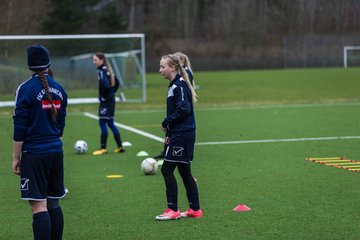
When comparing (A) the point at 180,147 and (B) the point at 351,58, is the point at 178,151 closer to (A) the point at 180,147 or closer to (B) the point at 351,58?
(A) the point at 180,147

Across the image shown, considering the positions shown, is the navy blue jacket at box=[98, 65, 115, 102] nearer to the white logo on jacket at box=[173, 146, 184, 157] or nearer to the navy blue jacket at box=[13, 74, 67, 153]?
the white logo on jacket at box=[173, 146, 184, 157]

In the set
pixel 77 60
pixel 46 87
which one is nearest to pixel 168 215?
pixel 46 87

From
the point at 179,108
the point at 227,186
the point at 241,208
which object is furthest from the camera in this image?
the point at 227,186

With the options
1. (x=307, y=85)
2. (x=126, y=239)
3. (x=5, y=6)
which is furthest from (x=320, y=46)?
(x=126, y=239)

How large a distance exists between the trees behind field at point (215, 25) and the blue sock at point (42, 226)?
2004 cm

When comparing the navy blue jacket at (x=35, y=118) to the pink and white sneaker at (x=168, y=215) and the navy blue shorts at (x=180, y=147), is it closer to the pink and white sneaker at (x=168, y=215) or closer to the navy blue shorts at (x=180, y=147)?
the navy blue shorts at (x=180, y=147)

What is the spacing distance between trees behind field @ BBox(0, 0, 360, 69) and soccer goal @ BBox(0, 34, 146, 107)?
Result: 554 centimetres

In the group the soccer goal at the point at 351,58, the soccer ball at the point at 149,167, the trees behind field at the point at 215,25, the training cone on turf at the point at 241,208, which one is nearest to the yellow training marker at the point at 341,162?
the soccer ball at the point at 149,167

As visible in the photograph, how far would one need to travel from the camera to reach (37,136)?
685 cm

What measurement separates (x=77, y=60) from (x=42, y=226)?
24.7 m

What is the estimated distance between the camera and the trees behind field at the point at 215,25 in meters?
35.2

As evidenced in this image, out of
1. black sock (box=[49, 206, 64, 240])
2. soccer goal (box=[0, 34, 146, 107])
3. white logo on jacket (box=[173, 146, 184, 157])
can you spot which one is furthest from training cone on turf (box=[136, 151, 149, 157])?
soccer goal (box=[0, 34, 146, 107])

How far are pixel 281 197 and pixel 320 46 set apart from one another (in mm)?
43300

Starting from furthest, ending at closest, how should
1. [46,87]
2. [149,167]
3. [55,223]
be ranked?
Result: [149,167] < [55,223] < [46,87]
